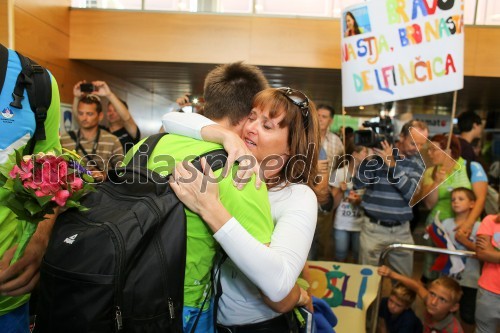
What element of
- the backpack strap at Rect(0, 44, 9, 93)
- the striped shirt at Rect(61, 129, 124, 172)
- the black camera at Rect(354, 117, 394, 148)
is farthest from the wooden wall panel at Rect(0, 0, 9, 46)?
the black camera at Rect(354, 117, 394, 148)

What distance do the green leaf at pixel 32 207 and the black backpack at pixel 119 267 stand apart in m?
0.07

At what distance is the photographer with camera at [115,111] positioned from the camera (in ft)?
12.9

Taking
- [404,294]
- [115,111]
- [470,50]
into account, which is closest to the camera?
[404,294]

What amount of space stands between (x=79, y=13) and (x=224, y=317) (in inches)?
201

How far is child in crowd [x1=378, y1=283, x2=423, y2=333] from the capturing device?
106 inches

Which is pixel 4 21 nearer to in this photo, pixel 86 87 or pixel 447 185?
pixel 86 87

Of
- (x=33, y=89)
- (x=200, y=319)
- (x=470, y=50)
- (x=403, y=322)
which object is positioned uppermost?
(x=470, y=50)

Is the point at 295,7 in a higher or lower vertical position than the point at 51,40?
higher

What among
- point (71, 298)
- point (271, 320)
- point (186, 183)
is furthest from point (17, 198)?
point (271, 320)

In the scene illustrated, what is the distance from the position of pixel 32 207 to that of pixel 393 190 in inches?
113

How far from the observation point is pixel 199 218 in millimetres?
1037

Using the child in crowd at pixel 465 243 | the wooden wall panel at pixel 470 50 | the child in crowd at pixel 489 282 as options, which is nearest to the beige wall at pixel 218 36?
the wooden wall panel at pixel 470 50

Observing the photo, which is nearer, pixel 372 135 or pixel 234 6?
pixel 372 135

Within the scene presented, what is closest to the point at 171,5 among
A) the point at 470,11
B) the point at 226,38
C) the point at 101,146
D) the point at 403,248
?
the point at 226,38
